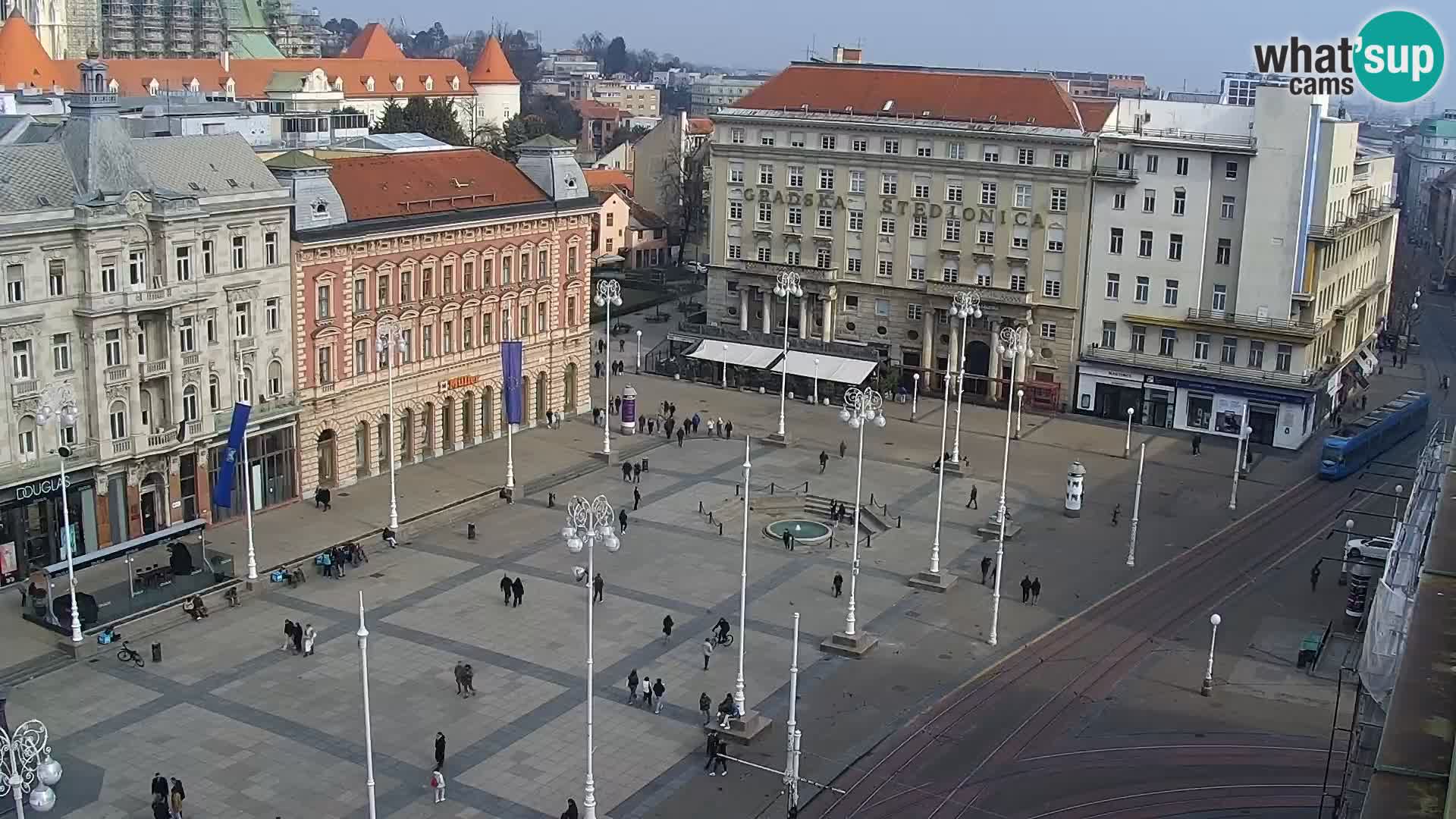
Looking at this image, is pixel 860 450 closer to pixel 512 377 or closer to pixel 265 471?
pixel 512 377

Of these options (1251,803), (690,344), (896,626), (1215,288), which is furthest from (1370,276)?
(1251,803)

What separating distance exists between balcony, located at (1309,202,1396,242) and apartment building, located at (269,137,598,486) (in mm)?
43624

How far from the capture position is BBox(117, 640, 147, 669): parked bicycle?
173 feet

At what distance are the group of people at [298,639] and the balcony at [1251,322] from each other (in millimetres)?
58765

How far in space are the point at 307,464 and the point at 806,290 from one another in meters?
42.7

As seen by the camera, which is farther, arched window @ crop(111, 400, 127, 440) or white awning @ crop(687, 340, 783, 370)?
white awning @ crop(687, 340, 783, 370)

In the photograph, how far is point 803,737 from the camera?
4834 cm

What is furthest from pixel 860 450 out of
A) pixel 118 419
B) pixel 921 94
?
pixel 921 94

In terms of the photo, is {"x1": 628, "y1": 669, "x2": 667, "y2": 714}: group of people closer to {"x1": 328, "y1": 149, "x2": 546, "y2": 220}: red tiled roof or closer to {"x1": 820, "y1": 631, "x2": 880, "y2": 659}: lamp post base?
{"x1": 820, "y1": 631, "x2": 880, "y2": 659}: lamp post base

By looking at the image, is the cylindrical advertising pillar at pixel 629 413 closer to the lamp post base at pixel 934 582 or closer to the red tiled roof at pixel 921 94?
the lamp post base at pixel 934 582

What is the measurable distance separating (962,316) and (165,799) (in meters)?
61.1

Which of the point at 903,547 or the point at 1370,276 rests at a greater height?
the point at 1370,276

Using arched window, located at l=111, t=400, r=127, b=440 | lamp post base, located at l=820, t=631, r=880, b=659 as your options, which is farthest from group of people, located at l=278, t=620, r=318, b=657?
lamp post base, located at l=820, t=631, r=880, b=659

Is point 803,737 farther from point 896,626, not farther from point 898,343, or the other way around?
point 898,343
